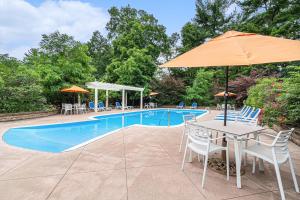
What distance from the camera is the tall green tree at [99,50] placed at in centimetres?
3177

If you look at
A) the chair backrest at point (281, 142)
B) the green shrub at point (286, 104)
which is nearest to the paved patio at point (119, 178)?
the chair backrest at point (281, 142)

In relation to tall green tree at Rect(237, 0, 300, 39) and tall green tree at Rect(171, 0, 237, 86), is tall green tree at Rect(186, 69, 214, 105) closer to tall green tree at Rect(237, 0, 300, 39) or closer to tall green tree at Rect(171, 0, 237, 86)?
tall green tree at Rect(171, 0, 237, 86)

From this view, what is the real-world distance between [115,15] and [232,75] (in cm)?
2125

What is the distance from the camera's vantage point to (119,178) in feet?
10.3

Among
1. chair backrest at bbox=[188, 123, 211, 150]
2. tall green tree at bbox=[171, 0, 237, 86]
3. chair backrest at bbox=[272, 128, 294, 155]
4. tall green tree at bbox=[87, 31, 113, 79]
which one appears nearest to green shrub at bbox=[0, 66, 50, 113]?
chair backrest at bbox=[188, 123, 211, 150]

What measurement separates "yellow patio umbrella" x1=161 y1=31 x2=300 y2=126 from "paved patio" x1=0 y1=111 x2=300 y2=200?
6.21ft

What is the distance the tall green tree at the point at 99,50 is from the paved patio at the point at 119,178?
93.3ft

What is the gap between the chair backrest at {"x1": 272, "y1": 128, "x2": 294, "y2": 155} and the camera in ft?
8.64

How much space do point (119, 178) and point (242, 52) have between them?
2753mm

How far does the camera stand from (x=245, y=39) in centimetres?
304

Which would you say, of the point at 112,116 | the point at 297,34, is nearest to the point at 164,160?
the point at 112,116

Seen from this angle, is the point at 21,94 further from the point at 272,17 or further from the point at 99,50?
the point at 99,50

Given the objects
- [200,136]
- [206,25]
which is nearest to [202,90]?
[206,25]

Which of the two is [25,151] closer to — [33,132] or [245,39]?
[33,132]
